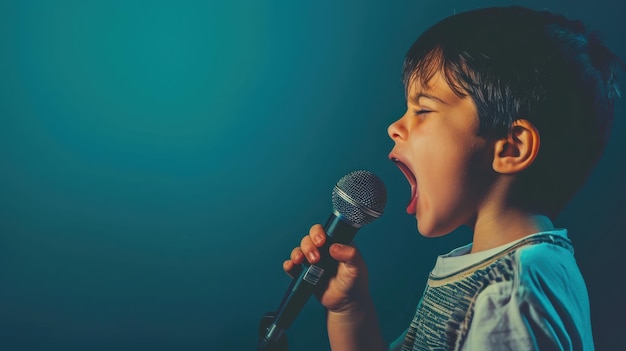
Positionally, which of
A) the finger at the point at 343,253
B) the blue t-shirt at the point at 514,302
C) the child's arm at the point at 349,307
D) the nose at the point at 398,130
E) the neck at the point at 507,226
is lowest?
the child's arm at the point at 349,307

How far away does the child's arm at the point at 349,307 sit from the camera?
80cm

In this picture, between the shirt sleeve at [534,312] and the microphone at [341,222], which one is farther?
the microphone at [341,222]

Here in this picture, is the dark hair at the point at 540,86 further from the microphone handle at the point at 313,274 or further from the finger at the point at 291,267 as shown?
the finger at the point at 291,267

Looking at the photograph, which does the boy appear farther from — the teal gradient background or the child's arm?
the teal gradient background

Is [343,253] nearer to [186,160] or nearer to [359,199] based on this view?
[359,199]

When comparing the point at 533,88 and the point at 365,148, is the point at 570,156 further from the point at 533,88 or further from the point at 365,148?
the point at 365,148

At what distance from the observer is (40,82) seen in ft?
4.35

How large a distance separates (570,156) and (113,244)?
1.13 metres

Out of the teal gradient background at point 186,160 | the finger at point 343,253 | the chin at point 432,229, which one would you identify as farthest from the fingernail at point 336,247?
the teal gradient background at point 186,160

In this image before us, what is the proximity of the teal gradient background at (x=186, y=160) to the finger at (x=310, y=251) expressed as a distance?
20.9 inches

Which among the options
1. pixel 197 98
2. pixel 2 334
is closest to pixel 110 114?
pixel 197 98

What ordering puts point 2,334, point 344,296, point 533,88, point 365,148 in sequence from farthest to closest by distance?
point 2,334
point 365,148
point 344,296
point 533,88

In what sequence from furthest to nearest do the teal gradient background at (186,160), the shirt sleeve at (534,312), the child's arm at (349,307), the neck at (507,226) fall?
1. the teal gradient background at (186,160)
2. the child's arm at (349,307)
3. the neck at (507,226)
4. the shirt sleeve at (534,312)

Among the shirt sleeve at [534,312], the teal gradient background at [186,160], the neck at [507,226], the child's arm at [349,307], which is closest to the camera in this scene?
the shirt sleeve at [534,312]
